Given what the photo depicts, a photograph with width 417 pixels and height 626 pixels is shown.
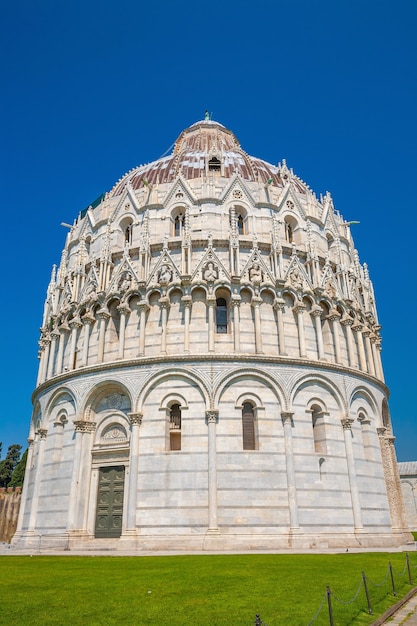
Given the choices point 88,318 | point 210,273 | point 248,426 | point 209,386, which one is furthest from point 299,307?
point 88,318

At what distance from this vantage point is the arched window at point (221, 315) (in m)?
30.4

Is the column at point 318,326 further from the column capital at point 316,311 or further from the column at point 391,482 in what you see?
the column at point 391,482

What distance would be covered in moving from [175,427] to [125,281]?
9.72m

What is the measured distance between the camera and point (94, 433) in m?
29.6

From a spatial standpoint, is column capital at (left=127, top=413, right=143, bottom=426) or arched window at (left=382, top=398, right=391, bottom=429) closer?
column capital at (left=127, top=413, right=143, bottom=426)

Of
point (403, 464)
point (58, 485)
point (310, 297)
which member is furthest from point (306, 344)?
point (403, 464)

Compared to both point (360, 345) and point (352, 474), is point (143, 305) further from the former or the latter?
point (352, 474)

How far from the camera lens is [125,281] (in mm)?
31766

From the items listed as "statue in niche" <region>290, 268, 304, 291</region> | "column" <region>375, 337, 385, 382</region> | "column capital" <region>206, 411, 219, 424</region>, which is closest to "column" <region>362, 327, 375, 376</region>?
"column" <region>375, 337, 385, 382</region>

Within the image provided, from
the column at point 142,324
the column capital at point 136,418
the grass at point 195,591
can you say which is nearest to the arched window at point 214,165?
the column at point 142,324

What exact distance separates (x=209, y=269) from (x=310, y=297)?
671 cm

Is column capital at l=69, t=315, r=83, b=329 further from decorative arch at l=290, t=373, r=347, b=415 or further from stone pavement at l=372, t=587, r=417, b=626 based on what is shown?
stone pavement at l=372, t=587, r=417, b=626

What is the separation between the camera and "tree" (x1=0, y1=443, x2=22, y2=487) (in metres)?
77.4

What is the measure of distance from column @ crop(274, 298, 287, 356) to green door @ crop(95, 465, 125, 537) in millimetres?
11104
